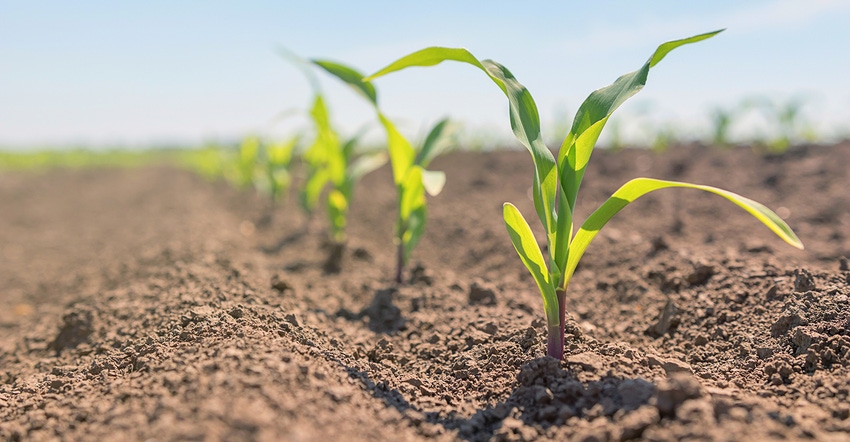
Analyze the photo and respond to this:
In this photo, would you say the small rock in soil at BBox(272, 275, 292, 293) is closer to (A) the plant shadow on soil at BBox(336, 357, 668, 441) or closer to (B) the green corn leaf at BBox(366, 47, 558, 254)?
(A) the plant shadow on soil at BBox(336, 357, 668, 441)

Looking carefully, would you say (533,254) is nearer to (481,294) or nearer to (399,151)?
(481,294)

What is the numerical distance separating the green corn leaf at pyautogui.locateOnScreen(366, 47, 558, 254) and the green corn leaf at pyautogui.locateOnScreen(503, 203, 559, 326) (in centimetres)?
6

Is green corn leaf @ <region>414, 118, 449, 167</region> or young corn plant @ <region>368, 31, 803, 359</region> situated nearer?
young corn plant @ <region>368, 31, 803, 359</region>

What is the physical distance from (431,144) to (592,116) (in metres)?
1.25

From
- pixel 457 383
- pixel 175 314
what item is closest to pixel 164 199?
pixel 175 314

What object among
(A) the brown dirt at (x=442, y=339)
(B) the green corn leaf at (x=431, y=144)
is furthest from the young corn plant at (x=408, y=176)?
(A) the brown dirt at (x=442, y=339)


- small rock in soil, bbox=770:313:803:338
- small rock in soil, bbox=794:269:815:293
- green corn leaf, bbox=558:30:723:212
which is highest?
green corn leaf, bbox=558:30:723:212

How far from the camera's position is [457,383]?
166 centimetres

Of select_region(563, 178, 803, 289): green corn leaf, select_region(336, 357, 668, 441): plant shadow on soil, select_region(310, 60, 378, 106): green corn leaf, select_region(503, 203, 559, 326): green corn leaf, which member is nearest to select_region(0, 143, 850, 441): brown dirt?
select_region(336, 357, 668, 441): plant shadow on soil

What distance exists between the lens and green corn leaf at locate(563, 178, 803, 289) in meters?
1.25

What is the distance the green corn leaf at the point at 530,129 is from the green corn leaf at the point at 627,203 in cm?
9

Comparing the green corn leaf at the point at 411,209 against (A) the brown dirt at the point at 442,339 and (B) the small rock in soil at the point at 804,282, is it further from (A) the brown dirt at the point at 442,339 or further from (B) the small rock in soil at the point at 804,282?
(B) the small rock in soil at the point at 804,282

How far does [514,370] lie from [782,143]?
5.44 meters

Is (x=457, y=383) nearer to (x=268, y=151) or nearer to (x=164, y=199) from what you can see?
(x=268, y=151)
